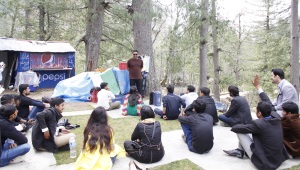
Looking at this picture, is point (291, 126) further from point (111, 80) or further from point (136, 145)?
point (111, 80)

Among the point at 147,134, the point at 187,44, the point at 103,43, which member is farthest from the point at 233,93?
the point at 103,43

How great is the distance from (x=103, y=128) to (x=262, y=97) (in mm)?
2954

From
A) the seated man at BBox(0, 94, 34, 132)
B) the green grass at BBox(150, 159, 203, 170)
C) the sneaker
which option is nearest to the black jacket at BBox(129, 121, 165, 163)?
the green grass at BBox(150, 159, 203, 170)

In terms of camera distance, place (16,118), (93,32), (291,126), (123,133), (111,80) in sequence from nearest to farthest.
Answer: (291,126) < (16,118) < (123,133) < (111,80) < (93,32)

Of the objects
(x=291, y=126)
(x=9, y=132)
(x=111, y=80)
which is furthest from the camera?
(x=111, y=80)

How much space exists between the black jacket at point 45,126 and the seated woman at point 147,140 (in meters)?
1.37

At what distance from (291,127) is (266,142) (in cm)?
65

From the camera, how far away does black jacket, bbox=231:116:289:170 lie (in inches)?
126

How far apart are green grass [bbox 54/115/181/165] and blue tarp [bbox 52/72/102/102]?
241 cm

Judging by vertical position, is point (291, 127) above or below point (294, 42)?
below

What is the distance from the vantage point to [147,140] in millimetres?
3430

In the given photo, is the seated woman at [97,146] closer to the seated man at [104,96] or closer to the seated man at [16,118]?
the seated man at [16,118]

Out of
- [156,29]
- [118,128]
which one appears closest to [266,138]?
[118,128]

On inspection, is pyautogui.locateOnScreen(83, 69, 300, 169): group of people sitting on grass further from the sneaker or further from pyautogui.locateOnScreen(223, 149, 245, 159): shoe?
the sneaker
